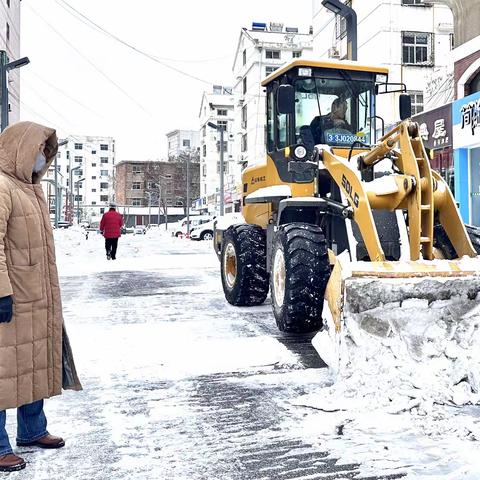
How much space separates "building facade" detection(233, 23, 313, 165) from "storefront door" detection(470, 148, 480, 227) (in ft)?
98.3

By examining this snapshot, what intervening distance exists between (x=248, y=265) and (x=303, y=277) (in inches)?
86.2

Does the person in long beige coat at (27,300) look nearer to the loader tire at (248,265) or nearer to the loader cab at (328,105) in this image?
the loader cab at (328,105)

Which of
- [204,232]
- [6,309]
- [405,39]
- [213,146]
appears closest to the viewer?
[6,309]

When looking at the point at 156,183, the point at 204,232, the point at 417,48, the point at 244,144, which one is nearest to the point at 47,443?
the point at 417,48

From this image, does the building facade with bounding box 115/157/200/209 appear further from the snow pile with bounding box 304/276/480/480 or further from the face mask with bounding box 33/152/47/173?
the face mask with bounding box 33/152/47/173

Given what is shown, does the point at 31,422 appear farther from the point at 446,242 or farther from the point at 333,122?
the point at 333,122

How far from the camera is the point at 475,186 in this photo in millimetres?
16172

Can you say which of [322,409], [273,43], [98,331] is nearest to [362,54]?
[273,43]

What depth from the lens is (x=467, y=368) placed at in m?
3.99

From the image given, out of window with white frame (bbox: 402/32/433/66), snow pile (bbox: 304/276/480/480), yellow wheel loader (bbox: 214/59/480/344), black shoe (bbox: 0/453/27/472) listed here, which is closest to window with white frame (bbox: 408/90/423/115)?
window with white frame (bbox: 402/32/433/66)

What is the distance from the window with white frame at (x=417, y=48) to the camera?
26.6 metres

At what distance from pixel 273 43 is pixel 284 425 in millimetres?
47057

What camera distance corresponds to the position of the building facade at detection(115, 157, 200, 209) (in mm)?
79250

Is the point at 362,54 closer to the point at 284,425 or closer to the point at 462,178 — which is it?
the point at 462,178
